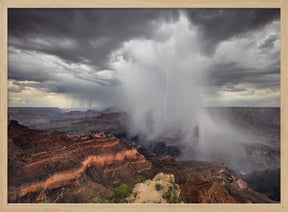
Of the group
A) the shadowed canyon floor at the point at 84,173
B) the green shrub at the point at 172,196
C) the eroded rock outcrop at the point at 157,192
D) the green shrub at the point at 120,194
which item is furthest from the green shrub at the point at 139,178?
the green shrub at the point at 172,196

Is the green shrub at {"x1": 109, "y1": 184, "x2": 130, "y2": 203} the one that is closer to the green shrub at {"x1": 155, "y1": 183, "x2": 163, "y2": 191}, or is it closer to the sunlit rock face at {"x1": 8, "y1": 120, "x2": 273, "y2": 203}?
the sunlit rock face at {"x1": 8, "y1": 120, "x2": 273, "y2": 203}

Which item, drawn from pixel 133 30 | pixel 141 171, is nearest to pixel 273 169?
pixel 141 171

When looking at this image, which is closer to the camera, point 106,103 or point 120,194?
point 120,194

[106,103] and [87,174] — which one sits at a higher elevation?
[106,103]

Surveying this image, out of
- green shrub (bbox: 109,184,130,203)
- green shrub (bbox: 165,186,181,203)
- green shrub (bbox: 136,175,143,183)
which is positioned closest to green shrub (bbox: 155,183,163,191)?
green shrub (bbox: 165,186,181,203)

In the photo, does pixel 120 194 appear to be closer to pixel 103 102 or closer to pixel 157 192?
pixel 157 192

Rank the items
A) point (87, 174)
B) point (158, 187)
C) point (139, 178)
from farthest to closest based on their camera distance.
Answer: point (139, 178) < point (87, 174) < point (158, 187)

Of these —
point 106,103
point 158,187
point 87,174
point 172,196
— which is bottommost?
point 172,196

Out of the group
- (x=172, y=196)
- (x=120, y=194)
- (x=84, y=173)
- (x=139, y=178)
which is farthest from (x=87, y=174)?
(x=172, y=196)

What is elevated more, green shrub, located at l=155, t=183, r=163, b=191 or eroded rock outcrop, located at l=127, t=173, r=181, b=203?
green shrub, located at l=155, t=183, r=163, b=191

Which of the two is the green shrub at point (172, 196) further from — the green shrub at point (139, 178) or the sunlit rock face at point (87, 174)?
the green shrub at point (139, 178)
